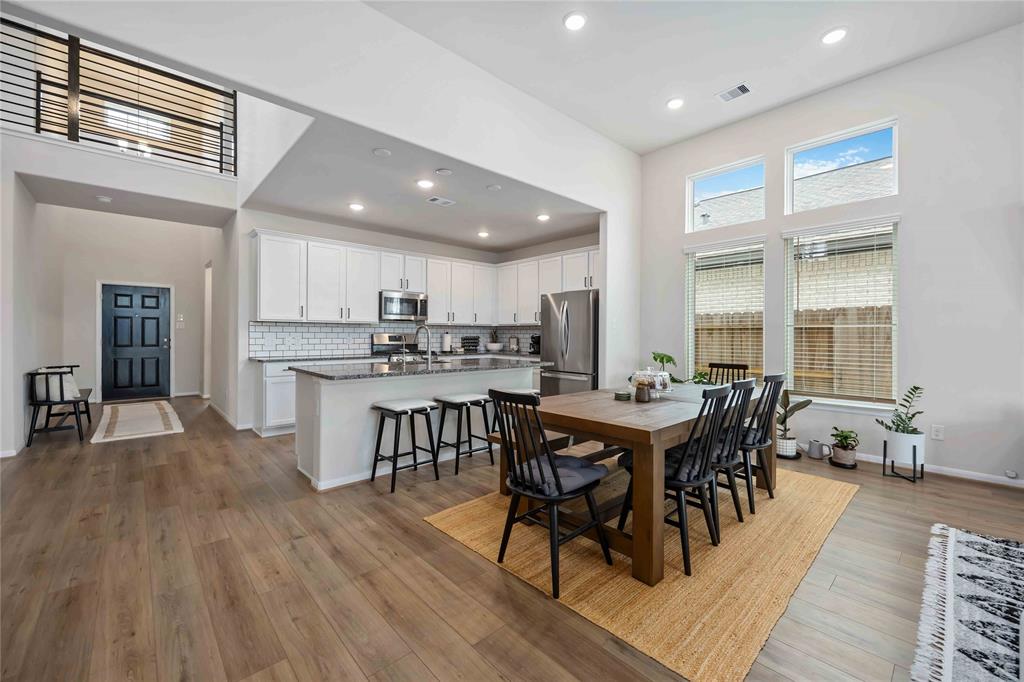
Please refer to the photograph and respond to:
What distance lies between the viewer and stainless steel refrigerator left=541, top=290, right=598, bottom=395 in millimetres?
5301

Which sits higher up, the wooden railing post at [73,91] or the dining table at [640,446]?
the wooden railing post at [73,91]

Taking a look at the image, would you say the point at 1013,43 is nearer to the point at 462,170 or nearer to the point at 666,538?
the point at 462,170

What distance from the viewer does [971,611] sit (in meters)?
1.90

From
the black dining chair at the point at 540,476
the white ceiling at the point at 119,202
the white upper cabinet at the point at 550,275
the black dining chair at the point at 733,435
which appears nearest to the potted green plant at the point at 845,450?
the black dining chair at the point at 733,435

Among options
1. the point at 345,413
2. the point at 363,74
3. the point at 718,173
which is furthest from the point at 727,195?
the point at 345,413

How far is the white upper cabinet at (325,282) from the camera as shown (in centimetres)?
554

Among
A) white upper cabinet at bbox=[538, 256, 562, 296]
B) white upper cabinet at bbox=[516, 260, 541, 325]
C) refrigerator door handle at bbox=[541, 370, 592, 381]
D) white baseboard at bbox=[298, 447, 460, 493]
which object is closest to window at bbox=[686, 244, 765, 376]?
refrigerator door handle at bbox=[541, 370, 592, 381]

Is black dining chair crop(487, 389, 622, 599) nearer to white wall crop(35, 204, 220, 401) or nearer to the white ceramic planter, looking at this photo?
the white ceramic planter

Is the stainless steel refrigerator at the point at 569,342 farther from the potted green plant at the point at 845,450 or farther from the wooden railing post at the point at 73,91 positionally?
the wooden railing post at the point at 73,91

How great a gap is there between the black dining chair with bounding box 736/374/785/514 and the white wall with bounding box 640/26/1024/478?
176cm

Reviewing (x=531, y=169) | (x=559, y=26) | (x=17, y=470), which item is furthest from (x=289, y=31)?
(x=17, y=470)

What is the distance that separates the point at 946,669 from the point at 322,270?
616cm

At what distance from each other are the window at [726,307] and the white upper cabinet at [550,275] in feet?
5.91

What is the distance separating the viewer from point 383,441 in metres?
3.79
